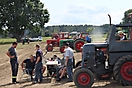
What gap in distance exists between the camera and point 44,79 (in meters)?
13.2

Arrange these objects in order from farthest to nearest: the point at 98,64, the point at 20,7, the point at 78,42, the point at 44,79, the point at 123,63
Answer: the point at 20,7
the point at 78,42
the point at 44,79
the point at 98,64
the point at 123,63

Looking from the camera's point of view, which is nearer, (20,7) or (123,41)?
(123,41)

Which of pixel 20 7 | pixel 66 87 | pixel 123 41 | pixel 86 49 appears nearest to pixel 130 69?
pixel 123 41

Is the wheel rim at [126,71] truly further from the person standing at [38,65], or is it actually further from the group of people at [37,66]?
the person standing at [38,65]

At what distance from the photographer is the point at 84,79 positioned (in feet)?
33.2

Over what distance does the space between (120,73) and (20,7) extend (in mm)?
51979

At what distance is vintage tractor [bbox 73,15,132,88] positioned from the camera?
981 centimetres

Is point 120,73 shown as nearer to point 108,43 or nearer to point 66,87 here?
point 108,43

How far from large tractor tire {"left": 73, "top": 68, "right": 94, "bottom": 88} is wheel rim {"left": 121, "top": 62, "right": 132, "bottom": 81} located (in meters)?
1.04

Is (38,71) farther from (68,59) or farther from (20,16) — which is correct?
(20,16)

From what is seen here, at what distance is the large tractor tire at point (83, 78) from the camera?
1012 centimetres

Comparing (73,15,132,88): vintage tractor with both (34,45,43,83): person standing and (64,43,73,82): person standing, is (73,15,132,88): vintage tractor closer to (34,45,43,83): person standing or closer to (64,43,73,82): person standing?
(64,43,73,82): person standing

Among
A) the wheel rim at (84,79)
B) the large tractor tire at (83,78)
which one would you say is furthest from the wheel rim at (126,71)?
the wheel rim at (84,79)

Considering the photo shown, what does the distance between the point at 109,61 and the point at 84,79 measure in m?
1.03
